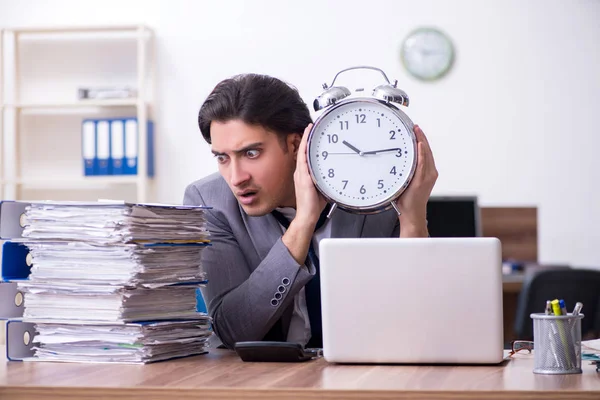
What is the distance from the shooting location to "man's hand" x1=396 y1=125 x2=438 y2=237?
1542 mm

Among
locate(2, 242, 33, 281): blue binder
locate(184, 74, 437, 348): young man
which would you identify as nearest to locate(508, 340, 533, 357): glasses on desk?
locate(184, 74, 437, 348): young man

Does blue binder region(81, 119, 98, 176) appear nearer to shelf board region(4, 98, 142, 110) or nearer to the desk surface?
shelf board region(4, 98, 142, 110)

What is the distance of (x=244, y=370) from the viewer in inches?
Result: 51.8

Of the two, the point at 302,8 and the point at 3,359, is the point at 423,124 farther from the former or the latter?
the point at 3,359

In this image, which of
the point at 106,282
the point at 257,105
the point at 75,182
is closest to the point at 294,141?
the point at 257,105

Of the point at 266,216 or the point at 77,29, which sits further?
the point at 77,29

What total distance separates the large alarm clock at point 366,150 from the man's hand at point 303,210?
31mm

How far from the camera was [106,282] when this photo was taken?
144 centimetres

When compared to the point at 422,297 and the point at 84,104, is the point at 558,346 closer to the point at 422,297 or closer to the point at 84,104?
the point at 422,297

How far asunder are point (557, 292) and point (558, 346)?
3.09 m

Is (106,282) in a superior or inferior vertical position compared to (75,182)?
inferior

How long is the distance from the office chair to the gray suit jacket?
2295mm

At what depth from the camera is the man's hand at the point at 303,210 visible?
1.56 m

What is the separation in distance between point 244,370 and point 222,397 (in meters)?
0.19
